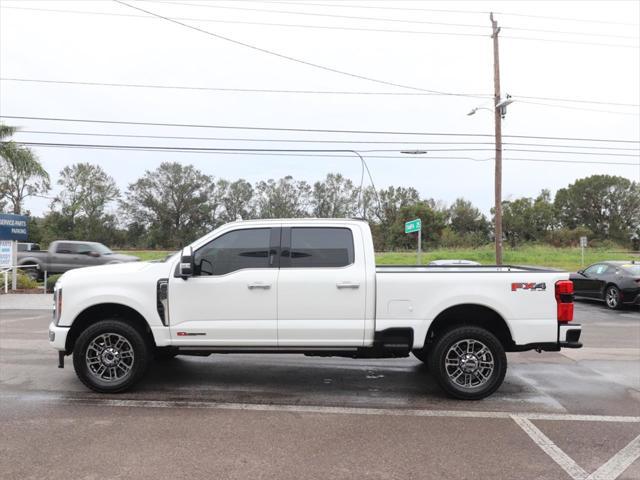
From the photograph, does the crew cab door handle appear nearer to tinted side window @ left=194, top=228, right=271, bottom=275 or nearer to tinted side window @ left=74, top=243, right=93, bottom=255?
tinted side window @ left=194, top=228, right=271, bottom=275

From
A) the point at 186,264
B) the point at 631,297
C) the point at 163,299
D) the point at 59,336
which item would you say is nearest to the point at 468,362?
the point at 186,264

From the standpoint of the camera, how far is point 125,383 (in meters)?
5.44

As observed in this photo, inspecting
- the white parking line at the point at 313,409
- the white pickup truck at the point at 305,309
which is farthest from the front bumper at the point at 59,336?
the white parking line at the point at 313,409

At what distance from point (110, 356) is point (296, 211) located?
7890cm

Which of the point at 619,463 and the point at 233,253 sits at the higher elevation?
the point at 233,253

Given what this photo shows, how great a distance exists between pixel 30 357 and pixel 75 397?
261cm

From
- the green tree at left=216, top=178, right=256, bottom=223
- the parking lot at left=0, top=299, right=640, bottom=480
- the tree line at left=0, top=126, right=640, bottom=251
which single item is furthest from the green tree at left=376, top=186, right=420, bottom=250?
the parking lot at left=0, top=299, right=640, bottom=480

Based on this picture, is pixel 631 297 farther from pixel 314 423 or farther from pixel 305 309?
pixel 314 423

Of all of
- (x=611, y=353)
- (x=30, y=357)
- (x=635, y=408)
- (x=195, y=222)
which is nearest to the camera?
(x=635, y=408)

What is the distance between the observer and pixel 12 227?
17.7m

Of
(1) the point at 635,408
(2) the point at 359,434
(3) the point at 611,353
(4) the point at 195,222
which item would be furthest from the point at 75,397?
(4) the point at 195,222

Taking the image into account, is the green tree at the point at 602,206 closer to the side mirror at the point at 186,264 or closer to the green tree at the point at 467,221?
the green tree at the point at 467,221

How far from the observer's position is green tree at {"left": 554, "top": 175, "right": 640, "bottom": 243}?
8562cm

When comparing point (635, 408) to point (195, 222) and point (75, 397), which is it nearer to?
point (75, 397)
